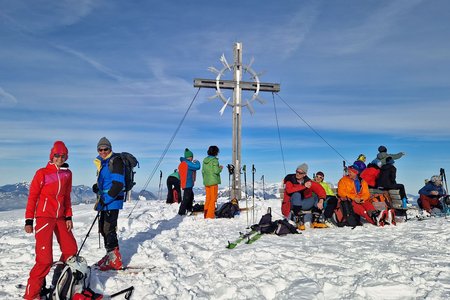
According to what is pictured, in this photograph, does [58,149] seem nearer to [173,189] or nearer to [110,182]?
[110,182]

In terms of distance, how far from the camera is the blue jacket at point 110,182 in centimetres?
574

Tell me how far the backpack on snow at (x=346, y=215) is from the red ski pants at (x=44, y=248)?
7.60 metres

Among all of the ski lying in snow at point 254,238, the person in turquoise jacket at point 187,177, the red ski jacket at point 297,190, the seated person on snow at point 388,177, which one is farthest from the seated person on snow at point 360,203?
the person in turquoise jacket at point 187,177

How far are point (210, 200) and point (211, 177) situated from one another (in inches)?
34.5

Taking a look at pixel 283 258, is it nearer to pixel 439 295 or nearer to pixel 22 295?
pixel 439 295

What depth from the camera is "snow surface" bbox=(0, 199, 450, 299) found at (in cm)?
460

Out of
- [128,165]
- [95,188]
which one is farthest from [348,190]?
[95,188]

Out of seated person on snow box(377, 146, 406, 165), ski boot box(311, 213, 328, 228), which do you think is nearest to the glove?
ski boot box(311, 213, 328, 228)

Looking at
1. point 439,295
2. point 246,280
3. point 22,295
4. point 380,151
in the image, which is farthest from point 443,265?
point 380,151

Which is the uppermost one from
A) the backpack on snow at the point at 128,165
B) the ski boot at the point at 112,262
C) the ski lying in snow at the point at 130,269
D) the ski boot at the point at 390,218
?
the backpack on snow at the point at 128,165

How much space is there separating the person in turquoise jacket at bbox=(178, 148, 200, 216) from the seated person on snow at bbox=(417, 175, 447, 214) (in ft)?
32.2

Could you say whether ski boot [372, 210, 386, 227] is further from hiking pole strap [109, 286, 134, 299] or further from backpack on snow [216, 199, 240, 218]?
hiking pole strap [109, 286, 134, 299]

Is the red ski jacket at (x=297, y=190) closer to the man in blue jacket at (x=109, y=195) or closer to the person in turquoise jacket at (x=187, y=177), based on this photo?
the person in turquoise jacket at (x=187, y=177)

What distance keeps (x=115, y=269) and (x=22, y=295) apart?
1413mm
